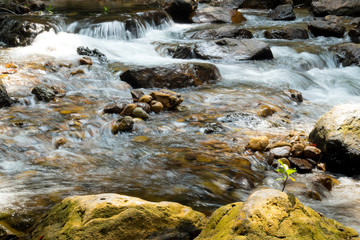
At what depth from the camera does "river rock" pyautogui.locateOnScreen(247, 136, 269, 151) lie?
4.58 meters

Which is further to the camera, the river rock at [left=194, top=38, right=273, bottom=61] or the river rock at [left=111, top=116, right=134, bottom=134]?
the river rock at [left=194, top=38, right=273, bottom=61]

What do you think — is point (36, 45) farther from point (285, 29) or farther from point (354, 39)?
point (354, 39)

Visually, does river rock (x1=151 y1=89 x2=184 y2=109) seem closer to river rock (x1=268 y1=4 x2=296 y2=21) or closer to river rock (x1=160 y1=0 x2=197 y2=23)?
river rock (x1=160 y1=0 x2=197 y2=23)

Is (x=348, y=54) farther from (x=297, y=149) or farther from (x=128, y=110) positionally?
(x=128, y=110)

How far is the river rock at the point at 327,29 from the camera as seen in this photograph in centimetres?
1323

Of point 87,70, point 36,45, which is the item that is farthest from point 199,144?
point 36,45

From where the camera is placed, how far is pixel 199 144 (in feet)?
15.6

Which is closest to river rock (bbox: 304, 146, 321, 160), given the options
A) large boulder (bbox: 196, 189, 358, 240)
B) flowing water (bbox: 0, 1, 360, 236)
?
A: flowing water (bbox: 0, 1, 360, 236)

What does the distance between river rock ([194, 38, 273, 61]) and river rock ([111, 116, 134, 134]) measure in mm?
5668

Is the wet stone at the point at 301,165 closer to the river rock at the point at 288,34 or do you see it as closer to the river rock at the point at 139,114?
the river rock at the point at 139,114

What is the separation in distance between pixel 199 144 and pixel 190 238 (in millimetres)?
2513

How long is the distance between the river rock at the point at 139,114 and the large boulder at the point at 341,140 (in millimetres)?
2747

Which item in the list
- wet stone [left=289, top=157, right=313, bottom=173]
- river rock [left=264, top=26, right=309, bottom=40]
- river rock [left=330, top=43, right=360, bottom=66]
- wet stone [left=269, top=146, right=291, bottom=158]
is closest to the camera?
wet stone [left=289, top=157, right=313, bottom=173]

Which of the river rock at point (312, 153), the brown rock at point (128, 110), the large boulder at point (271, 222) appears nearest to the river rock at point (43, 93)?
the brown rock at point (128, 110)
